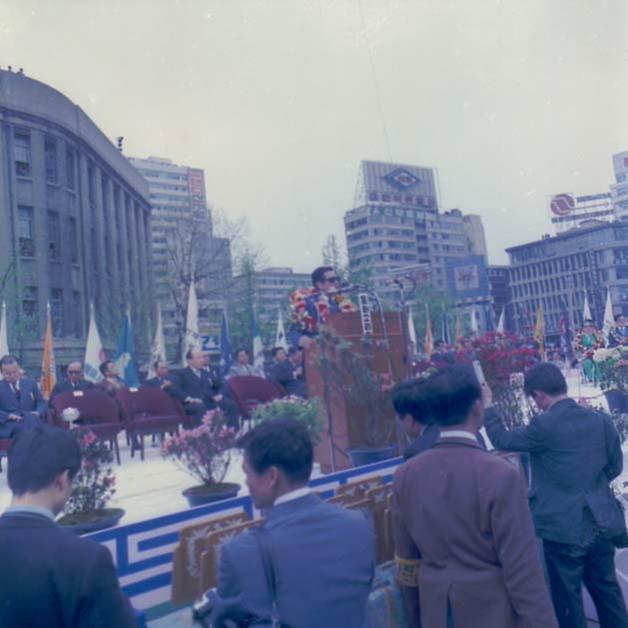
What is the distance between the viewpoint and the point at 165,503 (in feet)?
16.8

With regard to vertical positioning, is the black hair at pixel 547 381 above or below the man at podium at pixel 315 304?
below

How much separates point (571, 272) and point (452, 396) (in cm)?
7999

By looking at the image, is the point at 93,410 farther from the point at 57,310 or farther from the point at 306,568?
the point at 57,310

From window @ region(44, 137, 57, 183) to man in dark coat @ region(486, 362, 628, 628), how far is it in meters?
27.4

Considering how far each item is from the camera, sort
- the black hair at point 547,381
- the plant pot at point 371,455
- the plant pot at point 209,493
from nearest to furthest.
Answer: the black hair at point 547,381 < the plant pot at point 209,493 < the plant pot at point 371,455

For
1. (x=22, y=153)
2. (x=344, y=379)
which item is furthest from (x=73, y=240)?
(x=344, y=379)

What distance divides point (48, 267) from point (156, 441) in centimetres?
1899

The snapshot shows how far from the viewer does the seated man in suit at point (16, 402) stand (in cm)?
739

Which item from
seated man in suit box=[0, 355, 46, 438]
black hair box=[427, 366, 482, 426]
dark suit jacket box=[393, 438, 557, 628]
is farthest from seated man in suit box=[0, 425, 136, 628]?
seated man in suit box=[0, 355, 46, 438]

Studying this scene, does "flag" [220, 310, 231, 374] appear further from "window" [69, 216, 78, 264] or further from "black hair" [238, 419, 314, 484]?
"window" [69, 216, 78, 264]

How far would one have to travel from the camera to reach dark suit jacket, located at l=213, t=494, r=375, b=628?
1.81 metres

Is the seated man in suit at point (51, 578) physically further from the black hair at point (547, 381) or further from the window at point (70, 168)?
the window at point (70, 168)

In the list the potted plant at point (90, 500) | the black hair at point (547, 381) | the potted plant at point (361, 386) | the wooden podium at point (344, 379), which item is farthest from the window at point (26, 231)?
the black hair at point (547, 381)

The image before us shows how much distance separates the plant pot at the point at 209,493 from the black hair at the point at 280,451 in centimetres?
268
